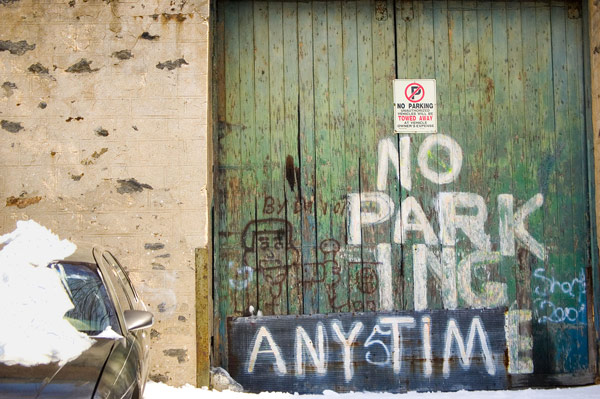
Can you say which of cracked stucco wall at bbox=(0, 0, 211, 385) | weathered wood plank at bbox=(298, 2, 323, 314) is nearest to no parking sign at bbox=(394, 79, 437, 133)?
weathered wood plank at bbox=(298, 2, 323, 314)

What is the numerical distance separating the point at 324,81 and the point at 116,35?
1968 mm

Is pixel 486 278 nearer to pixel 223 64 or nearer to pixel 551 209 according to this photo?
pixel 551 209

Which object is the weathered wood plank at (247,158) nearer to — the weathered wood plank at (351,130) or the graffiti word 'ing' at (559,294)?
the weathered wood plank at (351,130)

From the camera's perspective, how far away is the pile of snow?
10.9ft

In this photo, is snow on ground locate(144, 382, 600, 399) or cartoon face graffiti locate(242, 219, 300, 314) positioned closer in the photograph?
snow on ground locate(144, 382, 600, 399)

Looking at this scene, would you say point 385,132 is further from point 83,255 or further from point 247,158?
point 83,255

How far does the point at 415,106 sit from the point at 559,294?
2256 millimetres

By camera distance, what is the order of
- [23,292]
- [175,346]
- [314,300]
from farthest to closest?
[314,300], [175,346], [23,292]

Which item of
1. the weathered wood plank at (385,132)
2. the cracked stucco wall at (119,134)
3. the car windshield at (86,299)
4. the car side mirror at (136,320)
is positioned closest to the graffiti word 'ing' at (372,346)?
the weathered wood plank at (385,132)

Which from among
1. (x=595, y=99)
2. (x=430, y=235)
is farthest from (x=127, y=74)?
(x=595, y=99)

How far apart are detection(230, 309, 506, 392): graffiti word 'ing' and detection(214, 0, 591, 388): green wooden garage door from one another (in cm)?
13

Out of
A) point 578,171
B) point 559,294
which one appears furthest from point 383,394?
point 578,171

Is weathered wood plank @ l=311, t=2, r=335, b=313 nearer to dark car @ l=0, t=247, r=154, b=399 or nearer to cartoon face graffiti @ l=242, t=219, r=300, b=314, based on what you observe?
cartoon face graffiti @ l=242, t=219, r=300, b=314

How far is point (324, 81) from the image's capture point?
6527mm
